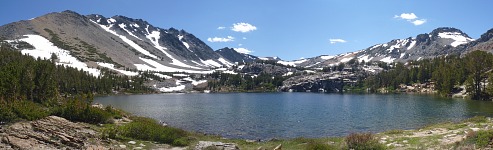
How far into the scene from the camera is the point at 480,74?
372 feet

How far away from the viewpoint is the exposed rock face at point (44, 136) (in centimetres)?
2040

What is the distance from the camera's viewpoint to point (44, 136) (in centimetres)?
2239

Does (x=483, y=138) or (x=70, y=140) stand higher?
(x=483, y=138)

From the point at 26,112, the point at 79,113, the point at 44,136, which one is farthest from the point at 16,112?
the point at 79,113

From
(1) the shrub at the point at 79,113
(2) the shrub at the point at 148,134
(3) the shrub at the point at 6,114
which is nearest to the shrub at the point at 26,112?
(3) the shrub at the point at 6,114

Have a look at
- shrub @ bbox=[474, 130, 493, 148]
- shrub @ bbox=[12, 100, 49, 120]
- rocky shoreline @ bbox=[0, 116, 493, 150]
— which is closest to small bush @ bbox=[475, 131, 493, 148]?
shrub @ bbox=[474, 130, 493, 148]

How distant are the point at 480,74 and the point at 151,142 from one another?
117844mm

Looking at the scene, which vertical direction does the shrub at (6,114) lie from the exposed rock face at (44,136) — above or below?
above

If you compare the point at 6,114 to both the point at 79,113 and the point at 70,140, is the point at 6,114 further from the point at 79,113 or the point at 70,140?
the point at 79,113

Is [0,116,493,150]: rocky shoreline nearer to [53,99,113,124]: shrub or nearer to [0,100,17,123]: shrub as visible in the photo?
[0,100,17,123]: shrub

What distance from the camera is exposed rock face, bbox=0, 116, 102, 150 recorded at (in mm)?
20403

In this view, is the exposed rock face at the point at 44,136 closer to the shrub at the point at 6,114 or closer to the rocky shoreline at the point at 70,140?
the rocky shoreline at the point at 70,140

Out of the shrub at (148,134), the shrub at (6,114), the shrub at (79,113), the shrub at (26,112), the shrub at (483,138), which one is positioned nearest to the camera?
the shrub at (483,138)

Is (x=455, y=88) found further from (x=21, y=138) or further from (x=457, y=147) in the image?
(x=21, y=138)
